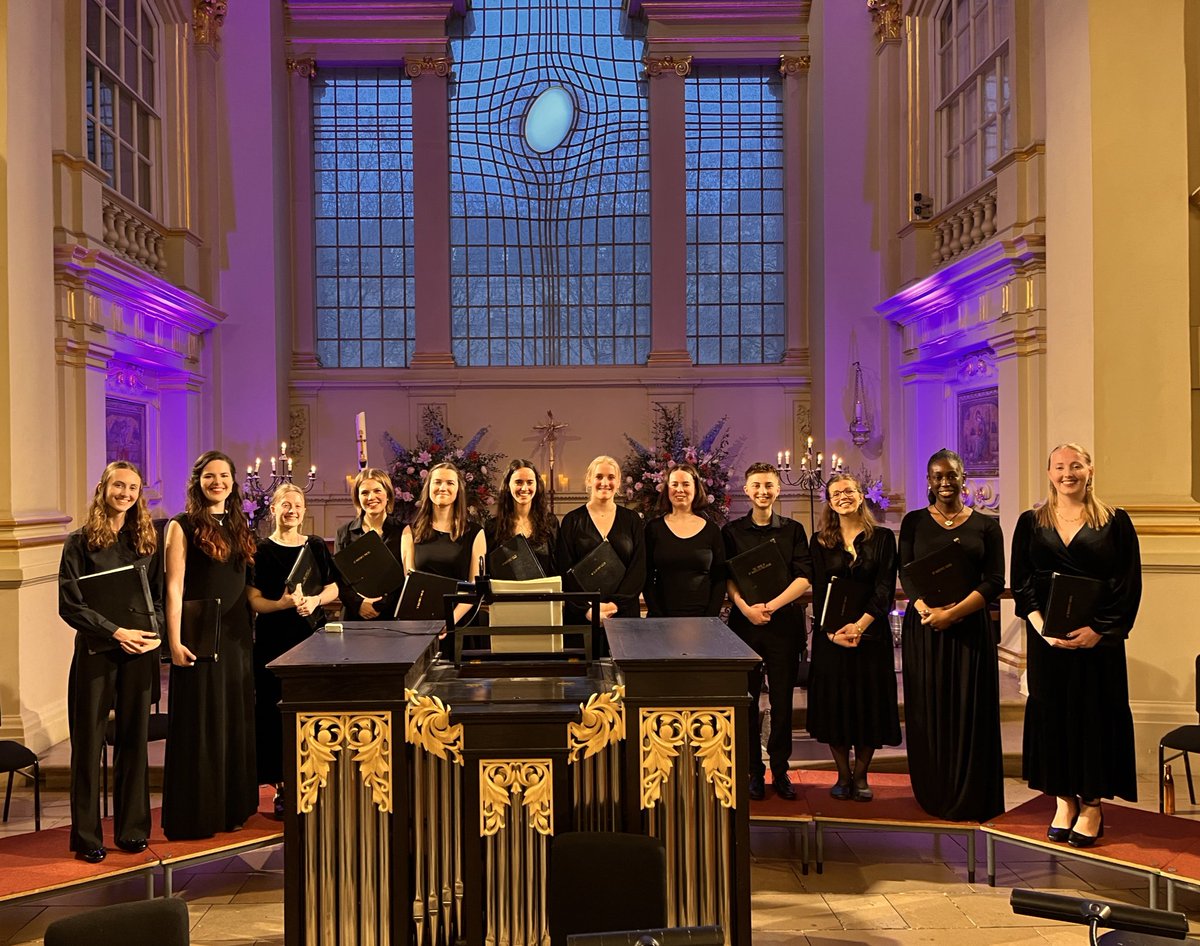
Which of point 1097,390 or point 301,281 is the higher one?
point 301,281

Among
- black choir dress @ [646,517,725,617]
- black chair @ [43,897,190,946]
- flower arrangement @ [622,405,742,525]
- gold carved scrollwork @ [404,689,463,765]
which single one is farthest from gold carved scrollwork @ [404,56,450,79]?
black chair @ [43,897,190,946]

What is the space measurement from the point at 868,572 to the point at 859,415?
5917 mm

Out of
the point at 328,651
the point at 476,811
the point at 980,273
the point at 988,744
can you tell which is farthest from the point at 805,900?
the point at 980,273

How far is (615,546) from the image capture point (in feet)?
16.5

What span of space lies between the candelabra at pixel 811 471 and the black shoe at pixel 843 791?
3529 millimetres

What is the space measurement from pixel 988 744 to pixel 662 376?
23.3 ft

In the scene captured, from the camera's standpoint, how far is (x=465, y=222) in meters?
11.8

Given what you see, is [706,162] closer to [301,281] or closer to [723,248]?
[723,248]

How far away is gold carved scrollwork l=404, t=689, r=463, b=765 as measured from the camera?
10.7 ft

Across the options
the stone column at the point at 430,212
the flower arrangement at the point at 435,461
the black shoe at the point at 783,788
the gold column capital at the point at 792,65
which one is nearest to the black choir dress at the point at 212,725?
the black shoe at the point at 783,788

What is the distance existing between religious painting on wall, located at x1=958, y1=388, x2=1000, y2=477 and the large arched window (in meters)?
6.77

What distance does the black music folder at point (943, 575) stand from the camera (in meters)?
4.52

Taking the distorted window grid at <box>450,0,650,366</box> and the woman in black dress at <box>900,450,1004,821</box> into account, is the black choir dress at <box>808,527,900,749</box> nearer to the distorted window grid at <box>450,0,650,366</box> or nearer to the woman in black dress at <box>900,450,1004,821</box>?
the woman in black dress at <box>900,450,1004,821</box>

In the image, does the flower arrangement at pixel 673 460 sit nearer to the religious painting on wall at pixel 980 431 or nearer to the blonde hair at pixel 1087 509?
the religious painting on wall at pixel 980 431
